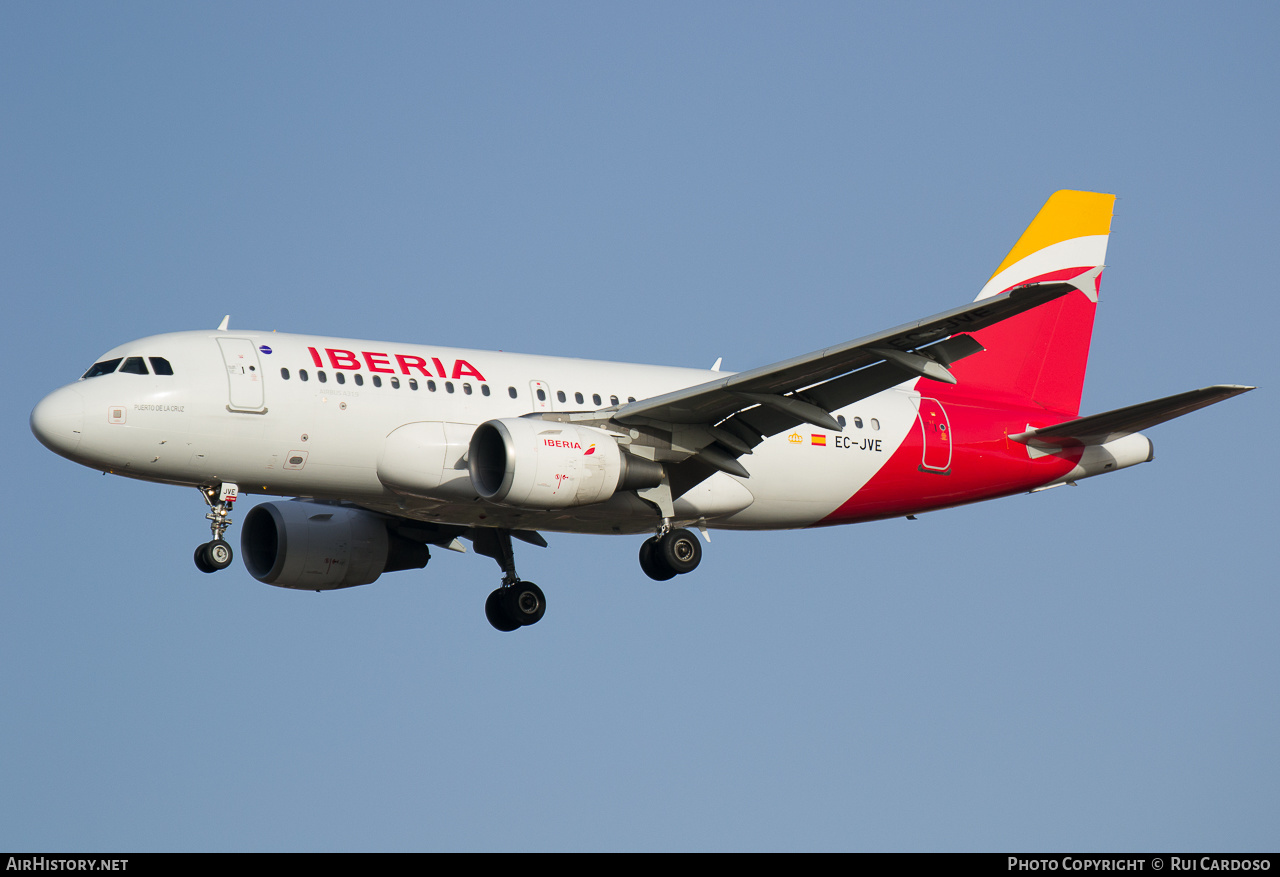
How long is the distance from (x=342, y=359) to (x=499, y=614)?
821cm

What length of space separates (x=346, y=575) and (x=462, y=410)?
613 cm

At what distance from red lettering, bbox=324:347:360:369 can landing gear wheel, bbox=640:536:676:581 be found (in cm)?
688

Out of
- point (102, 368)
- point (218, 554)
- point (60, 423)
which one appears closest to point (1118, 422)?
point (218, 554)

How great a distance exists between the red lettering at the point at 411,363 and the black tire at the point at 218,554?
457 centimetres

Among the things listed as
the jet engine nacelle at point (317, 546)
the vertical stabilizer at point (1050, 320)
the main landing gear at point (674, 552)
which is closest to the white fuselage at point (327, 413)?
the main landing gear at point (674, 552)

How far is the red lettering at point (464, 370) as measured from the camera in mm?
30797

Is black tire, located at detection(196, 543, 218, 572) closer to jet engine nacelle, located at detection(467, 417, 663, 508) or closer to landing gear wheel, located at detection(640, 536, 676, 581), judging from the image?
jet engine nacelle, located at detection(467, 417, 663, 508)

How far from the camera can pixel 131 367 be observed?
94.9ft

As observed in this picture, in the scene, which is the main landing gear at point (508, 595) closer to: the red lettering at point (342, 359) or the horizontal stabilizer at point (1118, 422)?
the red lettering at point (342, 359)

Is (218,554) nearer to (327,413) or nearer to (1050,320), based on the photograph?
(327,413)

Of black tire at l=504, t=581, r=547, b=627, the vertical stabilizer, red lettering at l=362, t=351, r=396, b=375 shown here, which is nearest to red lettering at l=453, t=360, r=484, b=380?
red lettering at l=362, t=351, r=396, b=375

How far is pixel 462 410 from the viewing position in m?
30.4
